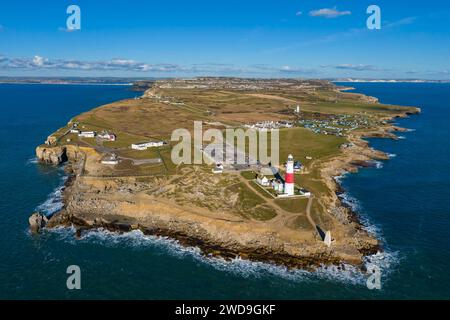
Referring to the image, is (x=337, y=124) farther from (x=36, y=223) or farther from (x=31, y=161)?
(x=36, y=223)

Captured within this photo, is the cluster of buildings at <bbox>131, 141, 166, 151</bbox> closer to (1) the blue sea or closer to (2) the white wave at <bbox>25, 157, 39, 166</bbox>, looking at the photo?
(1) the blue sea

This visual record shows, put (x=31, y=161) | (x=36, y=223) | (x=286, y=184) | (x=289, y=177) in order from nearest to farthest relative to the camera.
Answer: (x=36, y=223) → (x=289, y=177) → (x=286, y=184) → (x=31, y=161)

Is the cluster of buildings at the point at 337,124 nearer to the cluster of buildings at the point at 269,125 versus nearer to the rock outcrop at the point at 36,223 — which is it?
the cluster of buildings at the point at 269,125

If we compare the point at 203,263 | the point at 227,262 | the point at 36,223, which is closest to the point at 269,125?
the point at 227,262

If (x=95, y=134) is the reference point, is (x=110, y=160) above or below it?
below

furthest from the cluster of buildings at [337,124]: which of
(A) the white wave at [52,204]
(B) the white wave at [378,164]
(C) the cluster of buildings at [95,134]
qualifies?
(A) the white wave at [52,204]

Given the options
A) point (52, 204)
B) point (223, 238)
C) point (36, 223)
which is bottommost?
point (223, 238)

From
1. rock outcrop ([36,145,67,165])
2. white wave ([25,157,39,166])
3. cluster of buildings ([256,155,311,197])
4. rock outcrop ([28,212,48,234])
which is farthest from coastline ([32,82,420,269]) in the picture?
white wave ([25,157,39,166])
